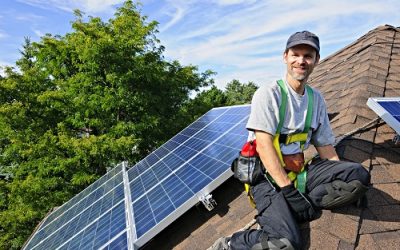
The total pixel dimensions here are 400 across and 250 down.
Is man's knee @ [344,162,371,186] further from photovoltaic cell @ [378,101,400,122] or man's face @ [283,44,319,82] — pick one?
photovoltaic cell @ [378,101,400,122]

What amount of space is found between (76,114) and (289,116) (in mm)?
14385

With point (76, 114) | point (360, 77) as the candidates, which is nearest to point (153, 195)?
point (360, 77)

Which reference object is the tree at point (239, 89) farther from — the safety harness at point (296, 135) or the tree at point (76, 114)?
the safety harness at point (296, 135)

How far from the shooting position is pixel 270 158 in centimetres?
239

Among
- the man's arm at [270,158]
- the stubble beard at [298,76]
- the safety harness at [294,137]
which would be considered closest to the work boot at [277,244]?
the man's arm at [270,158]

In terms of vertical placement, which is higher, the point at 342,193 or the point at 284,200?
the point at 284,200

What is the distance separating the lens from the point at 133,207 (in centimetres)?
443

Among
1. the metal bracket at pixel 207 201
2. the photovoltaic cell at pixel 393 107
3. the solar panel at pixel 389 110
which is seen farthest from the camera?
the metal bracket at pixel 207 201

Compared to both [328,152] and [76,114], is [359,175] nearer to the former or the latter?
[328,152]

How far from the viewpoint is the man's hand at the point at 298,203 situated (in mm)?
2305

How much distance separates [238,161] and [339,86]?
155 inches

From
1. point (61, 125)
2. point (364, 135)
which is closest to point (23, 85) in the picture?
point (61, 125)

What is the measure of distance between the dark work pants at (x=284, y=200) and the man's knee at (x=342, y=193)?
0.10 ft

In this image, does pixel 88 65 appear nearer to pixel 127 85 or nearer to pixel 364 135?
pixel 127 85
